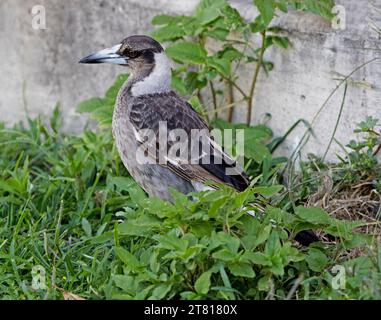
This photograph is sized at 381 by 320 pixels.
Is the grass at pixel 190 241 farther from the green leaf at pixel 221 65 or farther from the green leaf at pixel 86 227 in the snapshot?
the green leaf at pixel 221 65

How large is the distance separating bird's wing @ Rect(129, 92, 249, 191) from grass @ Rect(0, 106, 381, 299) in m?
0.27

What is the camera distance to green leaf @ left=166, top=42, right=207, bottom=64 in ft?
18.4

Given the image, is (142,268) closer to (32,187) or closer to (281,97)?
(32,187)

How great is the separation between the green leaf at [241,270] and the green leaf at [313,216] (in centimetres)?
38

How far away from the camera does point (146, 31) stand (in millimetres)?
6391

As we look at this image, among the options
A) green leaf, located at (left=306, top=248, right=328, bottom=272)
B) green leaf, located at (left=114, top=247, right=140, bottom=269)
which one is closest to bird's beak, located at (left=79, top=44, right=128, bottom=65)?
green leaf, located at (left=114, top=247, right=140, bottom=269)

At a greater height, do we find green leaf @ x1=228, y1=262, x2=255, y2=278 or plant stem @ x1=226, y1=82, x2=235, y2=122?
plant stem @ x1=226, y1=82, x2=235, y2=122

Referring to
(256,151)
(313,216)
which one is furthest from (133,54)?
(313,216)

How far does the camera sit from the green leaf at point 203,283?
12.3 feet

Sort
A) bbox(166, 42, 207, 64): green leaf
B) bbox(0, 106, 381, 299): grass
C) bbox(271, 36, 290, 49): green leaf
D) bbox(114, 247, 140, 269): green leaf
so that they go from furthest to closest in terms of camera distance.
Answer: bbox(166, 42, 207, 64): green leaf
bbox(271, 36, 290, 49): green leaf
bbox(114, 247, 140, 269): green leaf
bbox(0, 106, 381, 299): grass

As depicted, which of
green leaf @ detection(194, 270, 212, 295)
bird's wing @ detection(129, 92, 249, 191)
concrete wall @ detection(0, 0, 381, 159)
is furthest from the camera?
concrete wall @ detection(0, 0, 381, 159)

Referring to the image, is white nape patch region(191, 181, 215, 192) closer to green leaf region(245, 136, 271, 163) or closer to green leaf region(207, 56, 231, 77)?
green leaf region(245, 136, 271, 163)

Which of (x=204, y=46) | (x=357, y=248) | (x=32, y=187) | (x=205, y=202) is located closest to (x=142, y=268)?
(x=205, y=202)
